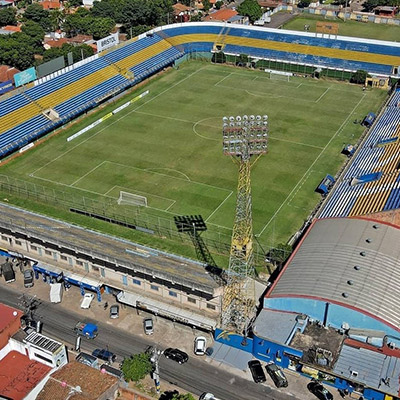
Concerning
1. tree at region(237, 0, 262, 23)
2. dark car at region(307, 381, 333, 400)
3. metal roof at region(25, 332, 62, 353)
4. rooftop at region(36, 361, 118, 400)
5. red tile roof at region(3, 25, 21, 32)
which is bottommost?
dark car at region(307, 381, 333, 400)

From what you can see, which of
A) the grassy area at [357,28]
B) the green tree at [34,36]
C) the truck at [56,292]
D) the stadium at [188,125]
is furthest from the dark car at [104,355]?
the grassy area at [357,28]

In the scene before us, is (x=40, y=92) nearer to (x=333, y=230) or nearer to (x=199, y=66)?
(x=199, y=66)

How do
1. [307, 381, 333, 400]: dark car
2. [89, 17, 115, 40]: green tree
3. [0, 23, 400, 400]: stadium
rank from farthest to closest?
[89, 17, 115, 40]: green tree, [0, 23, 400, 400]: stadium, [307, 381, 333, 400]: dark car

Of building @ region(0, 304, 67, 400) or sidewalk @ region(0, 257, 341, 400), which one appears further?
sidewalk @ region(0, 257, 341, 400)

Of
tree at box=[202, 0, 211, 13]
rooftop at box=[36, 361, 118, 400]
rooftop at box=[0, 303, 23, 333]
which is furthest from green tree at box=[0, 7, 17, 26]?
rooftop at box=[36, 361, 118, 400]

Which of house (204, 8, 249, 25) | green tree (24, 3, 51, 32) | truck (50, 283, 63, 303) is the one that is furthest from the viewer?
house (204, 8, 249, 25)

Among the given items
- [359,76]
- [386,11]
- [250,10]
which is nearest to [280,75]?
[359,76]

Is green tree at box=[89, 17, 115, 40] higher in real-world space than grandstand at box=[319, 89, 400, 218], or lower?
higher

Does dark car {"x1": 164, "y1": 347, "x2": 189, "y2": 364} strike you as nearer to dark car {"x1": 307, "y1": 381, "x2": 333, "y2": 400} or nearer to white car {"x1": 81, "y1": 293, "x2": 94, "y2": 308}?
white car {"x1": 81, "y1": 293, "x2": 94, "y2": 308}
